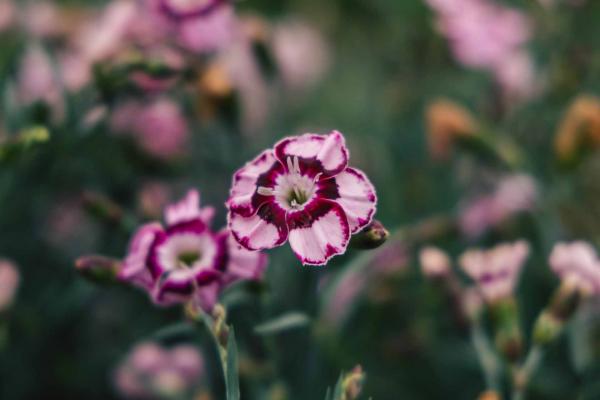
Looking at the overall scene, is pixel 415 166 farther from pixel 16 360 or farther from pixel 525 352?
pixel 16 360

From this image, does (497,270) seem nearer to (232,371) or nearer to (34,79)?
(232,371)

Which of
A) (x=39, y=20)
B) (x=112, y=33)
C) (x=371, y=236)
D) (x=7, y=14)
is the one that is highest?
(x=7, y=14)

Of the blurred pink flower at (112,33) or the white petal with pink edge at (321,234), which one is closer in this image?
the white petal with pink edge at (321,234)

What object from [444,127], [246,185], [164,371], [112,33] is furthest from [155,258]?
[444,127]

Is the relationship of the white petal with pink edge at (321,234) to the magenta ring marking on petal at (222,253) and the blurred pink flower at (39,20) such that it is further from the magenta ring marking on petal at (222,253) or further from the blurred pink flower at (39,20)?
the blurred pink flower at (39,20)

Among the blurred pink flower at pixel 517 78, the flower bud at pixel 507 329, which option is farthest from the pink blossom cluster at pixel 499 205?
the flower bud at pixel 507 329
